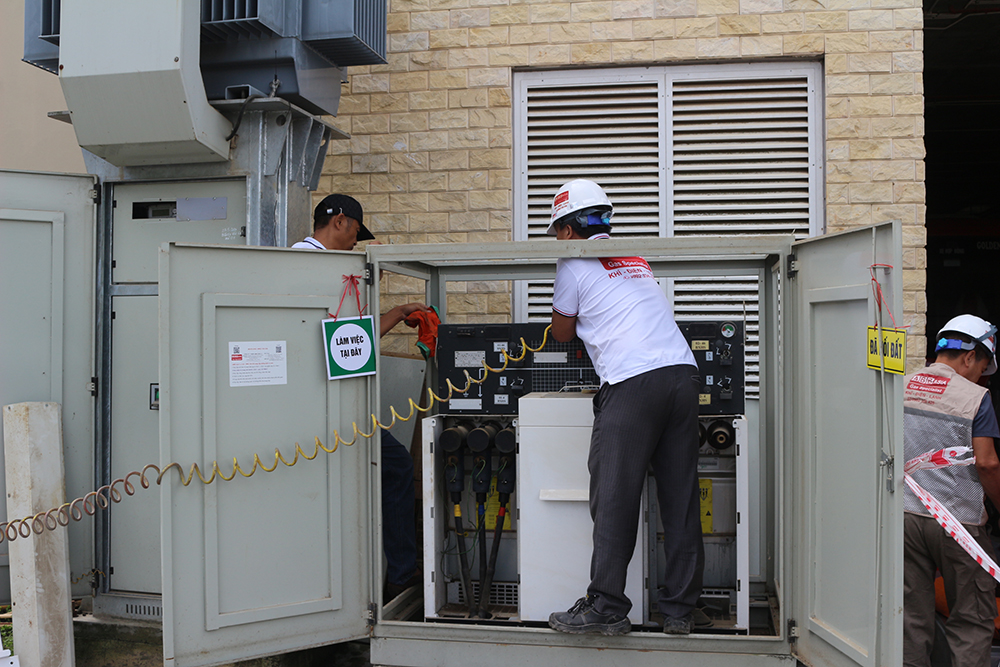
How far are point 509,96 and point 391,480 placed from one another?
9.15ft

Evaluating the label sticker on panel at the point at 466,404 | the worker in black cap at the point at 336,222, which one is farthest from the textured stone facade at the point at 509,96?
the label sticker on panel at the point at 466,404

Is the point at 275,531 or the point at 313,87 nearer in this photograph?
the point at 275,531

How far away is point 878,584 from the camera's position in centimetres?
294

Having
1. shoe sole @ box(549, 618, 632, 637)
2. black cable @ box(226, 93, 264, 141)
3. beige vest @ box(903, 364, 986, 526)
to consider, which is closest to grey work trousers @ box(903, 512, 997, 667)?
beige vest @ box(903, 364, 986, 526)

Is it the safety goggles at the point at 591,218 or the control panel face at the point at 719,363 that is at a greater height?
the safety goggles at the point at 591,218

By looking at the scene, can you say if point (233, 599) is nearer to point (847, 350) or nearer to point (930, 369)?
point (847, 350)

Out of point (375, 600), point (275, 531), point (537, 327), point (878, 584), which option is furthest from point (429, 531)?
point (878, 584)

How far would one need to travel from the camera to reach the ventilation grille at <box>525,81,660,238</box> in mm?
5348

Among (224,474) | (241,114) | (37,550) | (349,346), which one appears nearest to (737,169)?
(349,346)

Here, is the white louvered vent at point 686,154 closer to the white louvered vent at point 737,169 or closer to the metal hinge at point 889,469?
the white louvered vent at point 737,169

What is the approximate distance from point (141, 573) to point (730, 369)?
3.39 metres

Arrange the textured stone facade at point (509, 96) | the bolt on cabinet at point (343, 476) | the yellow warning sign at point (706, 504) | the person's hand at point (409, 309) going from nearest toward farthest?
the bolt on cabinet at point (343, 476) → the yellow warning sign at point (706, 504) → the person's hand at point (409, 309) → the textured stone facade at point (509, 96)

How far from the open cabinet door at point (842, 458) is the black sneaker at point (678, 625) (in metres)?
0.46

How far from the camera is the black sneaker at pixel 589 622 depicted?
134 inches
